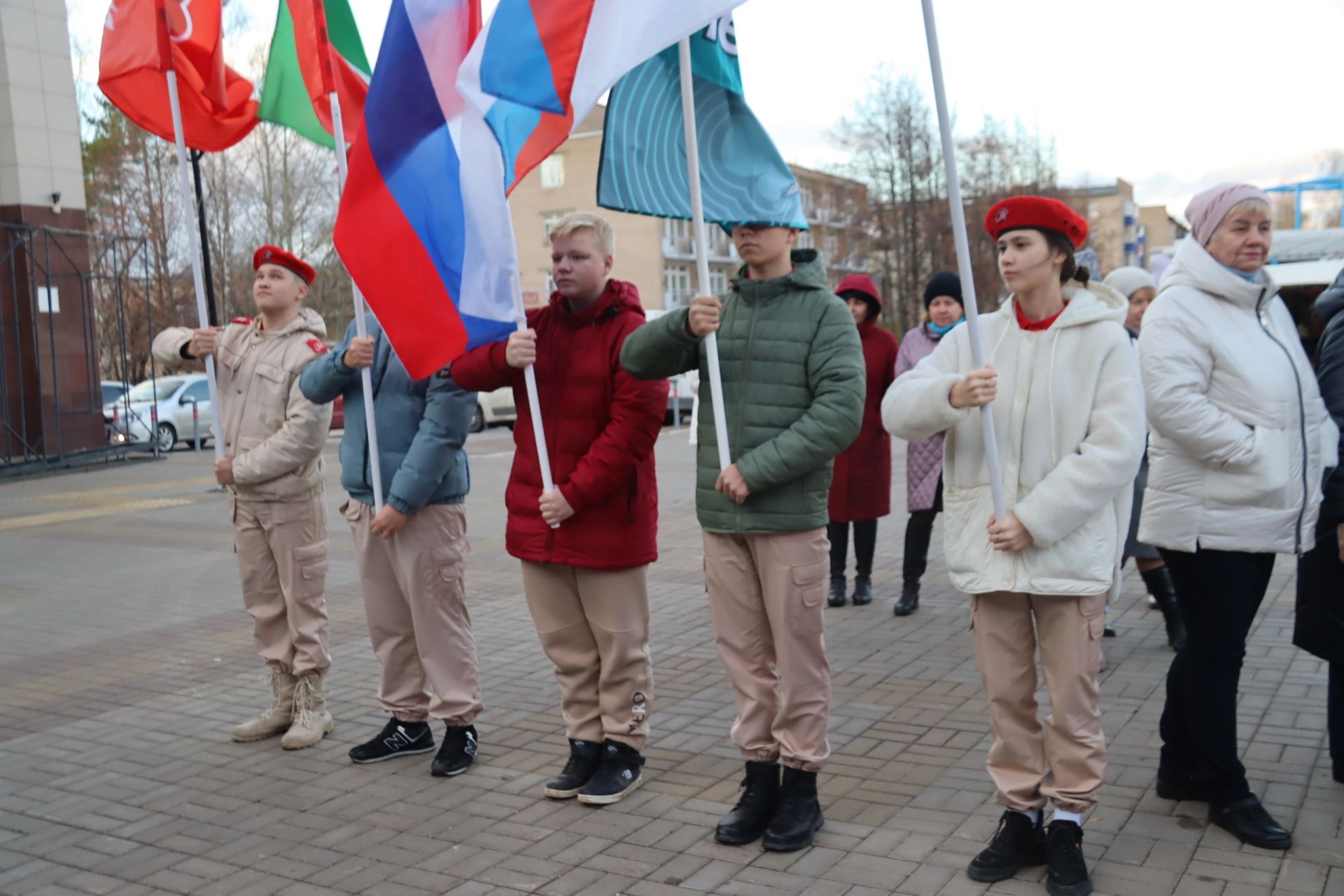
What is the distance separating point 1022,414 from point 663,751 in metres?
2.25

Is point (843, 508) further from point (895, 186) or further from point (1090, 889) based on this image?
point (895, 186)

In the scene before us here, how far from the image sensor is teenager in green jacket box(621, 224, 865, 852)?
4219 mm

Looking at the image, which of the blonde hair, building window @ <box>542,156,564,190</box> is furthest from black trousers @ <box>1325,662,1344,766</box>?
building window @ <box>542,156,564,190</box>

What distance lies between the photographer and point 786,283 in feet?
14.3

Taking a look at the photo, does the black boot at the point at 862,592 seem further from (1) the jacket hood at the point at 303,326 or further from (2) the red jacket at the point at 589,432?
(1) the jacket hood at the point at 303,326

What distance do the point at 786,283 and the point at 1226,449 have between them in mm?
1523

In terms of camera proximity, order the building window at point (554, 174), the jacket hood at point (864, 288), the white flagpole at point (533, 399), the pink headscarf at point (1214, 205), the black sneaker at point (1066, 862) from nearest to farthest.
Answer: the black sneaker at point (1066, 862), the pink headscarf at point (1214, 205), the white flagpole at point (533, 399), the jacket hood at point (864, 288), the building window at point (554, 174)

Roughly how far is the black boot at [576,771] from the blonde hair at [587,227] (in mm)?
1895

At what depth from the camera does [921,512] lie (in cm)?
800

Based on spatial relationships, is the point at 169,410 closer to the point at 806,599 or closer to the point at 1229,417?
the point at 806,599

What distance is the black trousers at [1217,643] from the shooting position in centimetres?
415

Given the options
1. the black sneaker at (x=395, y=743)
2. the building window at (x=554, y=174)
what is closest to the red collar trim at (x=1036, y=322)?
the black sneaker at (x=395, y=743)

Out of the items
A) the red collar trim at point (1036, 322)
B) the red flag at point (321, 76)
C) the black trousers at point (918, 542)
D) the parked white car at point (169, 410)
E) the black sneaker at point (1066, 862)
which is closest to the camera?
the black sneaker at point (1066, 862)

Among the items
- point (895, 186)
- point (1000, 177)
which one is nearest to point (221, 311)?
point (895, 186)
